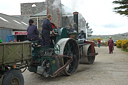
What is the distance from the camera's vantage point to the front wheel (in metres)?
3.29

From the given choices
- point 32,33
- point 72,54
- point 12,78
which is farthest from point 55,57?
point 12,78

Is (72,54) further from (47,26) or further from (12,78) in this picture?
(12,78)

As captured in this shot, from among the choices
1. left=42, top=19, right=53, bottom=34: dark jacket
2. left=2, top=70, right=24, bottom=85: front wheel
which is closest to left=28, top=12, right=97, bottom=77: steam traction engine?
left=42, top=19, right=53, bottom=34: dark jacket

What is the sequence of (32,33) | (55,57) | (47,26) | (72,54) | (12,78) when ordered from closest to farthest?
(12,78)
(55,57)
(32,33)
(47,26)
(72,54)

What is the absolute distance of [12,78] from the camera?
11.1 ft

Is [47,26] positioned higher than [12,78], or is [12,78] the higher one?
[47,26]

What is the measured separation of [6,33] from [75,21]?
8762mm

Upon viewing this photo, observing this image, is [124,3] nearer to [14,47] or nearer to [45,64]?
[45,64]

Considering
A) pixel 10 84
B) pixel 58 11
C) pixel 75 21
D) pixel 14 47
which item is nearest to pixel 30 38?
pixel 14 47

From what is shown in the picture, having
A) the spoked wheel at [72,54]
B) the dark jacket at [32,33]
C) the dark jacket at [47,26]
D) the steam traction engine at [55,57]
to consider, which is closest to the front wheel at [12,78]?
the steam traction engine at [55,57]

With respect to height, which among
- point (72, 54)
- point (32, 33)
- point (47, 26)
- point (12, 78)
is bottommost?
point (12, 78)

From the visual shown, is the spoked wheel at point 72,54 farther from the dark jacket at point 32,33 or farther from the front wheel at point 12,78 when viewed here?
the front wheel at point 12,78

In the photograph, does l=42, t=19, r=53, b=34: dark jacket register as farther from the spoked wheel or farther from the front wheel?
the front wheel

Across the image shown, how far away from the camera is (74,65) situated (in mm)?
5801
